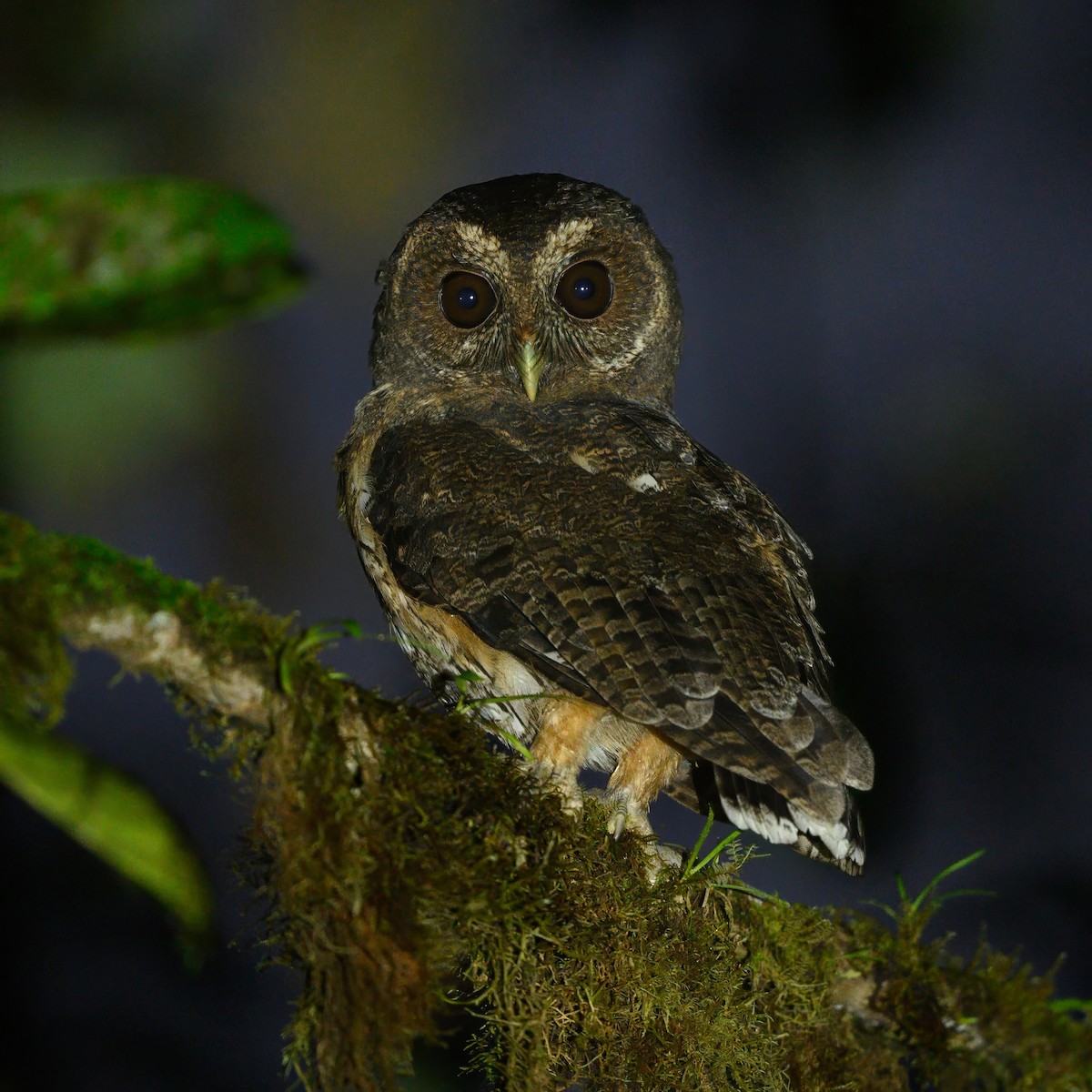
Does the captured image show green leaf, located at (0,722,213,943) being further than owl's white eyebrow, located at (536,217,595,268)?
No

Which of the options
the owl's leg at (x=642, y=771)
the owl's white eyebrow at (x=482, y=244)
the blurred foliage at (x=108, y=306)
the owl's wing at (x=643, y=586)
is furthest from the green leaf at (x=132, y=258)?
the owl's white eyebrow at (x=482, y=244)

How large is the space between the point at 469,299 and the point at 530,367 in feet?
1.03

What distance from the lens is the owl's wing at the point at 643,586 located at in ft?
6.30

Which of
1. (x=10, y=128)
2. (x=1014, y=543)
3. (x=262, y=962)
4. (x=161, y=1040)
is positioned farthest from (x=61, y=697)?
(x=1014, y=543)

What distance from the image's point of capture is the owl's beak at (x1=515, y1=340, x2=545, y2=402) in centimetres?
266

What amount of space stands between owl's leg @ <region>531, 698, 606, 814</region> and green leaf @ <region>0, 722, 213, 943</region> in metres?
1.06

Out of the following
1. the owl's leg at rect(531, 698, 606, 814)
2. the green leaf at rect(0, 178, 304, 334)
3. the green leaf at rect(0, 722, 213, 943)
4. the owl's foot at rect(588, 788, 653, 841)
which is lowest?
the owl's foot at rect(588, 788, 653, 841)

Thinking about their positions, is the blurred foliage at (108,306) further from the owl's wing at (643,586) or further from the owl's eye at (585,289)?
the owl's eye at (585,289)

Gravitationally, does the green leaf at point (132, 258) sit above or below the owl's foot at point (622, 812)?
above

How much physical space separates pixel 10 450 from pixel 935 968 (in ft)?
11.6

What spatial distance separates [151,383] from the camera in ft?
13.7

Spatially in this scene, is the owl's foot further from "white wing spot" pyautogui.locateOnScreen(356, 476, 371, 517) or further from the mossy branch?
"white wing spot" pyautogui.locateOnScreen(356, 476, 371, 517)

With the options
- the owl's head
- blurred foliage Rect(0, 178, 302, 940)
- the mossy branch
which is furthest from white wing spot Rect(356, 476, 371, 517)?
blurred foliage Rect(0, 178, 302, 940)

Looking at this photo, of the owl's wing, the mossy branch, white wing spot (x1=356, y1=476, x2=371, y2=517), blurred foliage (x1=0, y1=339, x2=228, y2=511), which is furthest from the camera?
blurred foliage (x1=0, y1=339, x2=228, y2=511)
